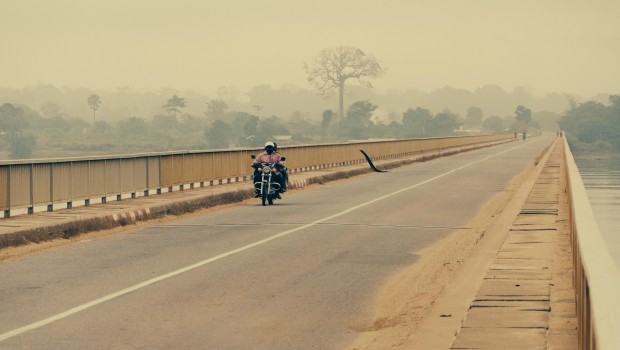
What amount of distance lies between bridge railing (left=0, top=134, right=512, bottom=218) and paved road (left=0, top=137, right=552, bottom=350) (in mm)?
3274

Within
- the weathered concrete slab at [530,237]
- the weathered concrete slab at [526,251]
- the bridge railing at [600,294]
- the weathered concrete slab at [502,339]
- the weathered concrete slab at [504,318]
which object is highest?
the bridge railing at [600,294]

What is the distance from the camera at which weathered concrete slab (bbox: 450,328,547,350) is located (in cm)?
837

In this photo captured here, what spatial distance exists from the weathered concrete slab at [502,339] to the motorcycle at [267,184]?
18.4 metres

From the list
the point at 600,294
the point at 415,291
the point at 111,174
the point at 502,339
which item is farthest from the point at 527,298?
the point at 111,174

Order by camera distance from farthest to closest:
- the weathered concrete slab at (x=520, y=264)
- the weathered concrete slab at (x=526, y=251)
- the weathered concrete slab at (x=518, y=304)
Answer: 1. the weathered concrete slab at (x=526, y=251)
2. the weathered concrete slab at (x=520, y=264)
3. the weathered concrete slab at (x=518, y=304)

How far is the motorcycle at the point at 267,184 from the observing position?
2731 cm

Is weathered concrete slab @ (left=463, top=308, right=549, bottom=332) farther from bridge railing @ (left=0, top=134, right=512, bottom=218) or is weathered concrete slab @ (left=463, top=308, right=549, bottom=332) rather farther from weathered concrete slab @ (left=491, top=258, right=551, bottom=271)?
bridge railing @ (left=0, top=134, right=512, bottom=218)

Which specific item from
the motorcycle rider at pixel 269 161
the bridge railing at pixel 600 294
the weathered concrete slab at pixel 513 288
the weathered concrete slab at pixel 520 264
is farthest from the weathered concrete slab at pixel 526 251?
the motorcycle rider at pixel 269 161

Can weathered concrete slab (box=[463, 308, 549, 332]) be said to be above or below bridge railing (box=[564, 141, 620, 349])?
below

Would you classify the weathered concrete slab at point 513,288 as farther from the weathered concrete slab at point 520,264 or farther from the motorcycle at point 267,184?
the motorcycle at point 267,184

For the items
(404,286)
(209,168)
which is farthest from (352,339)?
(209,168)

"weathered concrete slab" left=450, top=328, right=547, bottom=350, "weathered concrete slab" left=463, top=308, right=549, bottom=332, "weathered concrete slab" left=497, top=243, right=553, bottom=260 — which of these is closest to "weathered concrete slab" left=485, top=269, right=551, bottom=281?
"weathered concrete slab" left=497, top=243, right=553, bottom=260

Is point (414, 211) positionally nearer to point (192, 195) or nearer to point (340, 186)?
point (192, 195)

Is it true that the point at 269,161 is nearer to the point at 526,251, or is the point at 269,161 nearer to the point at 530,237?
the point at 530,237
